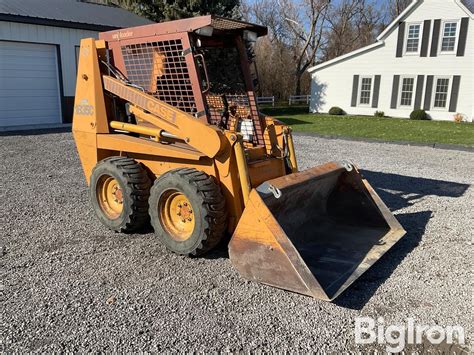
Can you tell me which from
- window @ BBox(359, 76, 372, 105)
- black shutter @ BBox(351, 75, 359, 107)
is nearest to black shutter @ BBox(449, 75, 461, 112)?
window @ BBox(359, 76, 372, 105)

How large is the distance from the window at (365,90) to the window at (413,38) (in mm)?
2487

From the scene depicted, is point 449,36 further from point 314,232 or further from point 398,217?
point 314,232

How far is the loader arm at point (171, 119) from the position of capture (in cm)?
422

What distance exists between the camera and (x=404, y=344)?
3.14 m

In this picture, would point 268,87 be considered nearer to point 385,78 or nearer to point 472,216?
point 385,78

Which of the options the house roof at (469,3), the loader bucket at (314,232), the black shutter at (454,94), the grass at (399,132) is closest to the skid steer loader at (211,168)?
the loader bucket at (314,232)

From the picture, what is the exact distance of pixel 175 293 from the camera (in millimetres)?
3756

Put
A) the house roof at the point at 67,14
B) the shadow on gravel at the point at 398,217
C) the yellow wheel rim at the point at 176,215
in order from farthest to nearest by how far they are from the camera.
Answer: the house roof at the point at 67,14, the yellow wheel rim at the point at 176,215, the shadow on gravel at the point at 398,217

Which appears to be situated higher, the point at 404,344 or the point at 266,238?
the point at 266,238

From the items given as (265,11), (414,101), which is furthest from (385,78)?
(265,11)

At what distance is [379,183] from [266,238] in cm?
495

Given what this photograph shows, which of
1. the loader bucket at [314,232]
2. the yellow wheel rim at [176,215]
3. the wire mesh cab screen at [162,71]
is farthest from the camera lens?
the wire mesh cab screen at [162,71]

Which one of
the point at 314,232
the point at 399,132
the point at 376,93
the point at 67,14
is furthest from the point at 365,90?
the point at 314,232

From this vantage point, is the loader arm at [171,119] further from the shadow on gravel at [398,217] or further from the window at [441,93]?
the window at [441,93]
